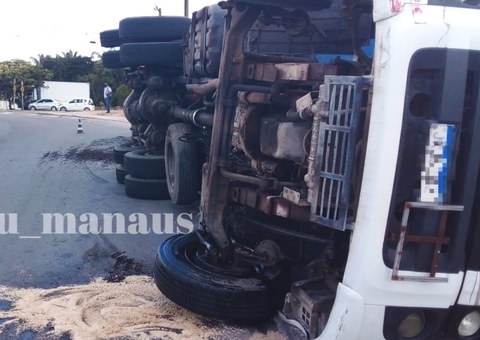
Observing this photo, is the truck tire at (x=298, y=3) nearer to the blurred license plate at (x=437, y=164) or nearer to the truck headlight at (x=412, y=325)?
the blurred license plate at (x=437, y=164)

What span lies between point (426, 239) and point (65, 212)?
454 centimetres

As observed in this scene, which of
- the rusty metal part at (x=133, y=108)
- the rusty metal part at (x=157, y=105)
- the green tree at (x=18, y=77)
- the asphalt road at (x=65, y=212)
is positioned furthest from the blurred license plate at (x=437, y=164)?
the green tree at (x=18, y=77)

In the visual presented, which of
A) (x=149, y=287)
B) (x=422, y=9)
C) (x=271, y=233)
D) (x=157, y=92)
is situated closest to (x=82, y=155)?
(x=157, y=92)

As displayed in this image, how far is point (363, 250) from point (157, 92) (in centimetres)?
515

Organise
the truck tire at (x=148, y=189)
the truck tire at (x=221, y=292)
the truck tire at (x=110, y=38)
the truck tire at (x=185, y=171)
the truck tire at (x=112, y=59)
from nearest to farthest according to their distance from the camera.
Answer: the truck tire at (x=221, y=292) → the truck tire at (x=185, y=171) → the truck tire at (x=148, y=189) → the truck tire at (x=110, y=38) → the truck tire at (x=112, y=59)

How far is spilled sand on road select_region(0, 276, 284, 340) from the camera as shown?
10.4 feet

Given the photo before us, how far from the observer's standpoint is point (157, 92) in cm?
699

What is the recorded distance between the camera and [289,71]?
316 centimetres

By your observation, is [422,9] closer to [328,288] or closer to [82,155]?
[328,288]

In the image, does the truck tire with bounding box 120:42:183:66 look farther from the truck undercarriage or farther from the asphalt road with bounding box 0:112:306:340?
the truck undercarriage

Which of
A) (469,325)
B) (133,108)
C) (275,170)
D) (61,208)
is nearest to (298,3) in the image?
(275,170)

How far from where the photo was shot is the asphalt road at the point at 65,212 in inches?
165

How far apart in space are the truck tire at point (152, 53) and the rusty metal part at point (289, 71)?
318cm

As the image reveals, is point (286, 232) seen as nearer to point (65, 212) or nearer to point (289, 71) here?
point (289, 71)
